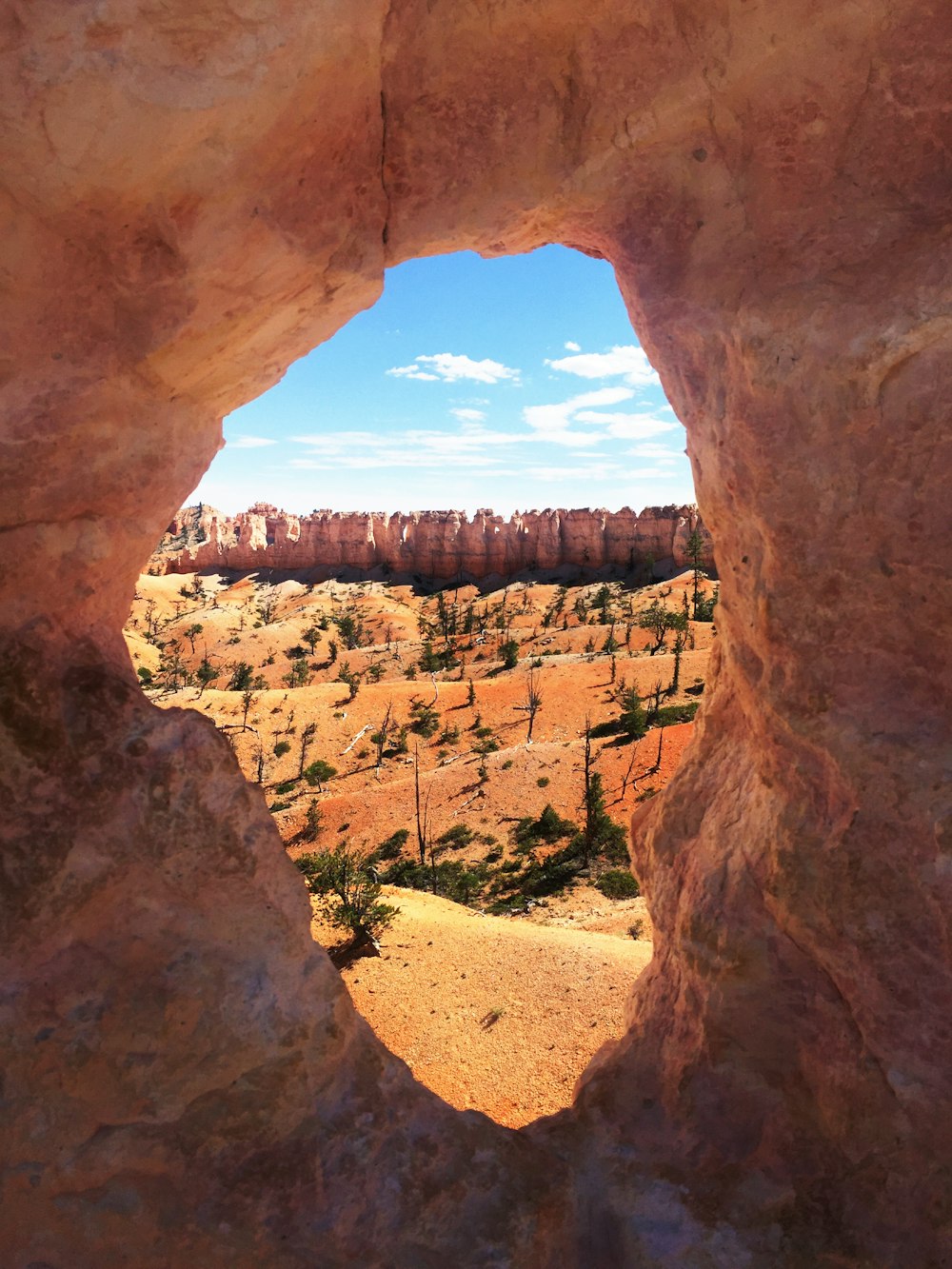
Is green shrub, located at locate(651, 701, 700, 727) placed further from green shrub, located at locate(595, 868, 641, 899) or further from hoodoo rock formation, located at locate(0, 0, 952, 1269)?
hoodoo rock formation, located at locate(0, 0, 952, 1269)

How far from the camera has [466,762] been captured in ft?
96.1

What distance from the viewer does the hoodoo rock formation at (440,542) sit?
230ft

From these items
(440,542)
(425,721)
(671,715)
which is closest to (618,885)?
(671,715)

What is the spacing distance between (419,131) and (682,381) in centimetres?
211

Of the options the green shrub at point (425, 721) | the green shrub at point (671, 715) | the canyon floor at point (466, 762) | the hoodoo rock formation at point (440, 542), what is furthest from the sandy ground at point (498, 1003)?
the hoodoo rock formation at point (440, 542)

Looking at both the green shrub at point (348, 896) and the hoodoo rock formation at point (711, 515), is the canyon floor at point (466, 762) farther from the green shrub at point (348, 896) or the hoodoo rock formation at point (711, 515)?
the hoodoo rock formation at point (711, 515)

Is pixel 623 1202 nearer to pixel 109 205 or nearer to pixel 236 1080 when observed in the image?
pixel 236 1080

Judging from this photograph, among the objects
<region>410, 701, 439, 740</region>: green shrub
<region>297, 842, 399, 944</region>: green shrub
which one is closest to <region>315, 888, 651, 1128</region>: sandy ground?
<region>297, 842, 399, 944</region>: green shrub

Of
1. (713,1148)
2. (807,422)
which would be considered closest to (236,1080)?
(713,1148)

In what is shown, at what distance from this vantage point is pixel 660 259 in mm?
4320

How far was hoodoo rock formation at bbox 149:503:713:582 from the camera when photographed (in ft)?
230

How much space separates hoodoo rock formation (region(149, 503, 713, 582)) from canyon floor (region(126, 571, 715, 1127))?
190 inches

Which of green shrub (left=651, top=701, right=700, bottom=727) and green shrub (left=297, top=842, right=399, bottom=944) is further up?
green shrub (left=651, top=701, right=700, bottom=727)

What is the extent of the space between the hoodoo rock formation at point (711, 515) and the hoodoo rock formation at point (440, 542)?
58.9m
